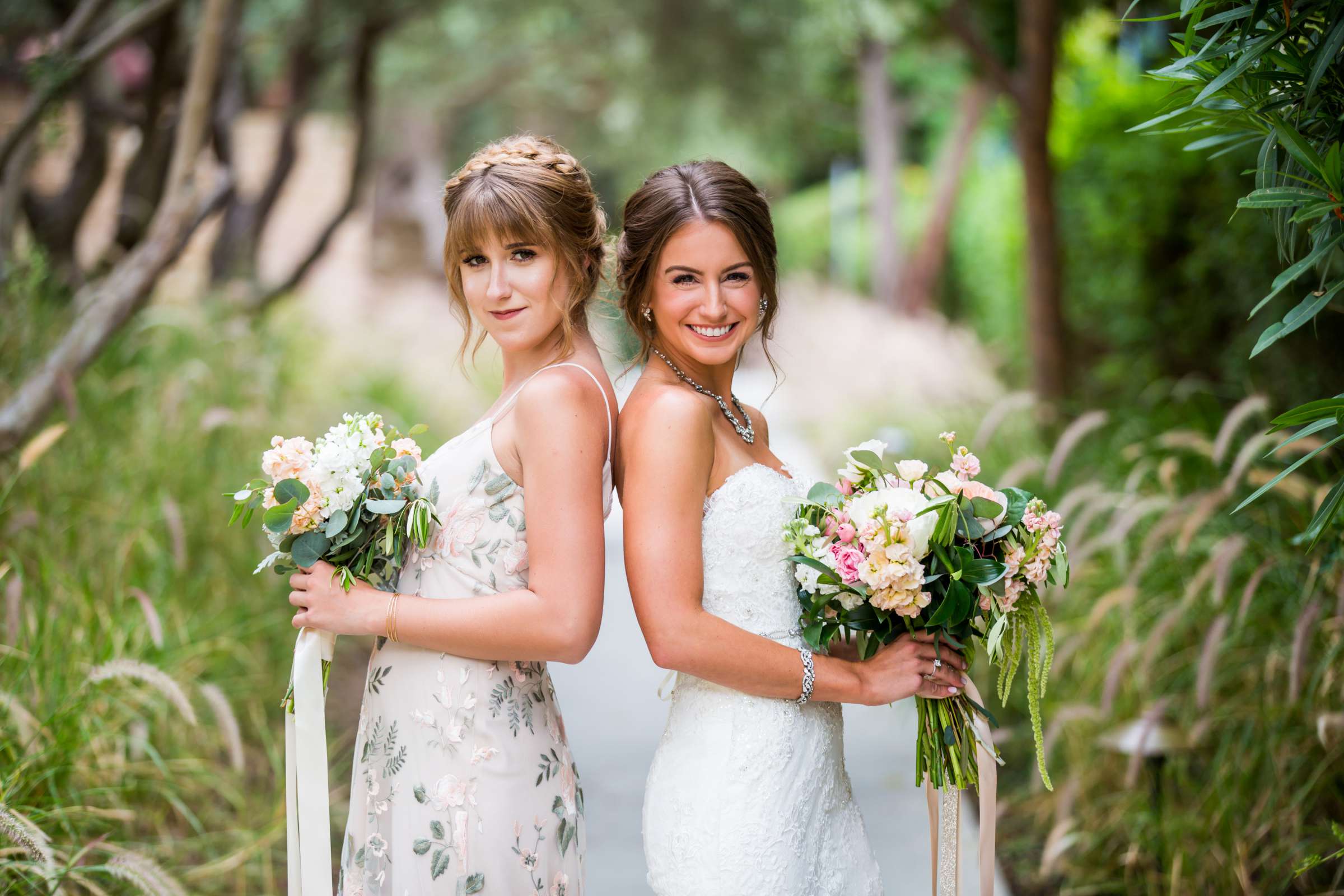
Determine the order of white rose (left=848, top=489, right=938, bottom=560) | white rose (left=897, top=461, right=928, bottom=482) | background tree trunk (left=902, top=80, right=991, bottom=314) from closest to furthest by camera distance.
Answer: white rose (left=848, top=489, right=938, bottom=560) → white rose (left=897, top=461, right=928, bottom=482) → background tree trunk (left=902, top=80, right=991, bottom=314)

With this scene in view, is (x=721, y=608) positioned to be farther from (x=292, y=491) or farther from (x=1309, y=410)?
(x=1309, y=410)

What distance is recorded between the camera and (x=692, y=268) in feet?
7.71

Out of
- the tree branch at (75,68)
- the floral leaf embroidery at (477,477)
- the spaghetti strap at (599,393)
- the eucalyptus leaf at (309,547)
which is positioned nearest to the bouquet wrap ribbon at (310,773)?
the eucalyptus leaf at (309,547)

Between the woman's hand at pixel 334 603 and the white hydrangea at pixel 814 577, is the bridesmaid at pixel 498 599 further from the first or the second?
the white hydrangea at pixel 814 577

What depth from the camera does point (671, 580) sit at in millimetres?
2199

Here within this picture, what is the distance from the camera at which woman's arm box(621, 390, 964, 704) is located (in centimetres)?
220

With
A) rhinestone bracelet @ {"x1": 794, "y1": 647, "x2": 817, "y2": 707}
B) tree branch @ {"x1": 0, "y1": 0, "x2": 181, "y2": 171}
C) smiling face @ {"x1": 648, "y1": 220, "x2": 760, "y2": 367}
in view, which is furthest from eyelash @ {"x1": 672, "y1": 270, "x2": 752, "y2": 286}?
tree branch @ {"x1": 0, "y1": 0, "x2": 181, "y2": 171}

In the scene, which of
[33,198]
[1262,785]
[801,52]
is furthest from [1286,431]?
[801,52]

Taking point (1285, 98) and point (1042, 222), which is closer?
point (1285, 98)

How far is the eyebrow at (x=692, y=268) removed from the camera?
2.35m

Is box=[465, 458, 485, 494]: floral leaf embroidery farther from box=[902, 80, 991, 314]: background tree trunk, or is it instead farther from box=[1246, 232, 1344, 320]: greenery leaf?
box=[902, 80, 991, 314]: background tree trunk

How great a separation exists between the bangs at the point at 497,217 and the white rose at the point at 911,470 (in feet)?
2.84

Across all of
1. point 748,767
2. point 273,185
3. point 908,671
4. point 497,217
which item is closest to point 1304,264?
point 908,671

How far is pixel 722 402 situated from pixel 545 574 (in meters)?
0.57
